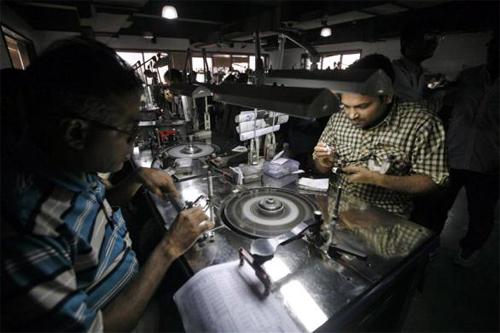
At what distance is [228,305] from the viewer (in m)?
0.96

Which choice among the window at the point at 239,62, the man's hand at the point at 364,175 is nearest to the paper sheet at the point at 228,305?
the man's hand at the point at 364,175

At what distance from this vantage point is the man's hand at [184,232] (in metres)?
1.18

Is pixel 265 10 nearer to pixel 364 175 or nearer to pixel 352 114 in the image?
pixel 352 114

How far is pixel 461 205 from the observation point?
4359 mm

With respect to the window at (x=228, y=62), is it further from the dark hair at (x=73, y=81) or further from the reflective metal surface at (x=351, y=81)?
the dark hair at (x=73, y=81)

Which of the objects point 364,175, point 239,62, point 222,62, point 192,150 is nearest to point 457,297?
point 364,175

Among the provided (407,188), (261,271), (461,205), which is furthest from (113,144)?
(461,205)

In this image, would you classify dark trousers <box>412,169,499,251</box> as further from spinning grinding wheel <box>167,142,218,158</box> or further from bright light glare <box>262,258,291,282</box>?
spinning grinding wheel <box>167,142,218,158</box>

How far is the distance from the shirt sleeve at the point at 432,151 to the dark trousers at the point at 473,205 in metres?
1.10

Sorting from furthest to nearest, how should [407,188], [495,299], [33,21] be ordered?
1. [33,21]
2. [495,299]
3. [407,188]

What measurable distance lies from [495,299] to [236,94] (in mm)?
3489

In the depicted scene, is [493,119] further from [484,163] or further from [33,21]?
[33,21]

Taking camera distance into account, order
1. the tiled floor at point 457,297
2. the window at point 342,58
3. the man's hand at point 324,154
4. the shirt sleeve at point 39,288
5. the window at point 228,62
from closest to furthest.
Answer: the shirt sleeve at point 39,288 < the man's hand at point 324,154 < the tiled floor at point 457,297 < the window at point 342,58 < the window at point 228,62

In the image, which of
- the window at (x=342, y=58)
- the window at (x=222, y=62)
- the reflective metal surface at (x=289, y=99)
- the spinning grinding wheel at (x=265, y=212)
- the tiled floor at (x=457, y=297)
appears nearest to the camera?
the reflective metal surface at (x=289, y=99)
